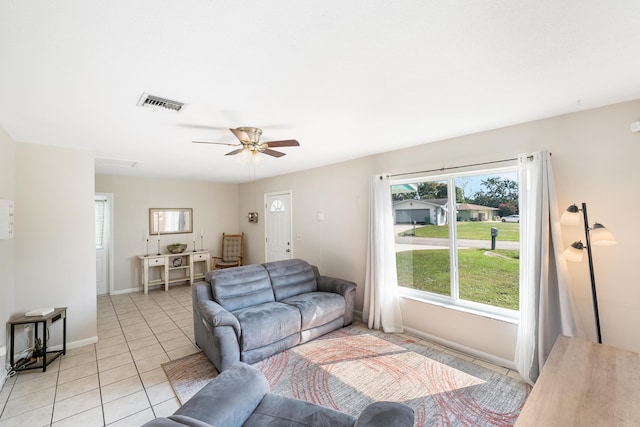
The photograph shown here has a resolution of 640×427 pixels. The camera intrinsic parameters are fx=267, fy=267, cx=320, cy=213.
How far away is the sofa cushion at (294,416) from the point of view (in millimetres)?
1450

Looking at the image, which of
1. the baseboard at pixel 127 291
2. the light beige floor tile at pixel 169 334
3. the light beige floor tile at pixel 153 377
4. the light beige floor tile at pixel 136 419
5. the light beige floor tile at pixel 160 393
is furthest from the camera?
the baseboard at pixel 127 291

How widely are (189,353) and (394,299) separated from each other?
2603 mm

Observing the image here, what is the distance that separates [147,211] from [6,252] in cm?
319

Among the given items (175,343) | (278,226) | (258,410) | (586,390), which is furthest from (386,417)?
(278,226)

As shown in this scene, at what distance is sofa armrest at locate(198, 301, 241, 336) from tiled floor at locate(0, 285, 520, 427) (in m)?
0.66

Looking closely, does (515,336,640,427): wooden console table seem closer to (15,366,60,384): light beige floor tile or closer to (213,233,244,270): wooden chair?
(15,366,60,384): light beige floor tile

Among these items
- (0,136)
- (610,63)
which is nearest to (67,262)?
(0,136)

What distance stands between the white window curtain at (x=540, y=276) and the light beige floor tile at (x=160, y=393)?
3231 mm

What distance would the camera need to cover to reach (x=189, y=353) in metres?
3.10

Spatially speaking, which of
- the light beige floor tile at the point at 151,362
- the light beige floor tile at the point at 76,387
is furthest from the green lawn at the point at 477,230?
the light beige floor tile at the point at 76,387

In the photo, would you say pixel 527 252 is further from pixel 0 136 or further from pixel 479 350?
pixel 0 136

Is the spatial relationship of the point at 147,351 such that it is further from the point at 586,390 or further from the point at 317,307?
the point at 586,390

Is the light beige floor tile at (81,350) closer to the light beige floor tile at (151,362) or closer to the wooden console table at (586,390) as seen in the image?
the light beige floor tile at (151,362)

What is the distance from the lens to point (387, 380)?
100 inches
